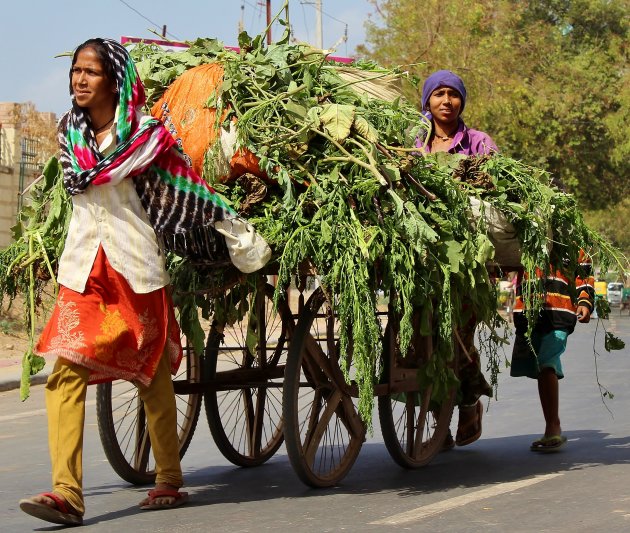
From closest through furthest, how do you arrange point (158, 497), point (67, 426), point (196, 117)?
point (67, 426), point (158, 497), point (196, 117)

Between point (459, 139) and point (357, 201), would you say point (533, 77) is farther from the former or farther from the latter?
point (357, 201)

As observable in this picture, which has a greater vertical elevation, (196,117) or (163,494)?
(196,117)

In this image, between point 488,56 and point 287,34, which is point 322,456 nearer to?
point 287,34

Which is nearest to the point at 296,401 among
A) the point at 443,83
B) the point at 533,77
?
the point at 443,83

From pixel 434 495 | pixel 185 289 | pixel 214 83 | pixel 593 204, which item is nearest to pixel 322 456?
pixel 434 495

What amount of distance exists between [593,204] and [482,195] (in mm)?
Answer: 34427

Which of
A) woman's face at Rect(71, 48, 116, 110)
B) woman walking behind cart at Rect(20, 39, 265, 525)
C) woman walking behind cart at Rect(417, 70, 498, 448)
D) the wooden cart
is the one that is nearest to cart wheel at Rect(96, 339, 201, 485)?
the wooden cart

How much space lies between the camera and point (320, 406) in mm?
6145

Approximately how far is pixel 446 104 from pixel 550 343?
1.56m

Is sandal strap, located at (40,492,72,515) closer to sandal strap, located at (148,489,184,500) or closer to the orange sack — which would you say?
sandal strap, located at (148,489,184,500)

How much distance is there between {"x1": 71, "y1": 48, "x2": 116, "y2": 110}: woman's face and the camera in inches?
207

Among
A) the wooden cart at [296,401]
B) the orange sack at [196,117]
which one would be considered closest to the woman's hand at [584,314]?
the wooden cart at [296,401]

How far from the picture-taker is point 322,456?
20.4 ft

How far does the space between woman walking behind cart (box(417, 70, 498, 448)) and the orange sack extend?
176 cm
